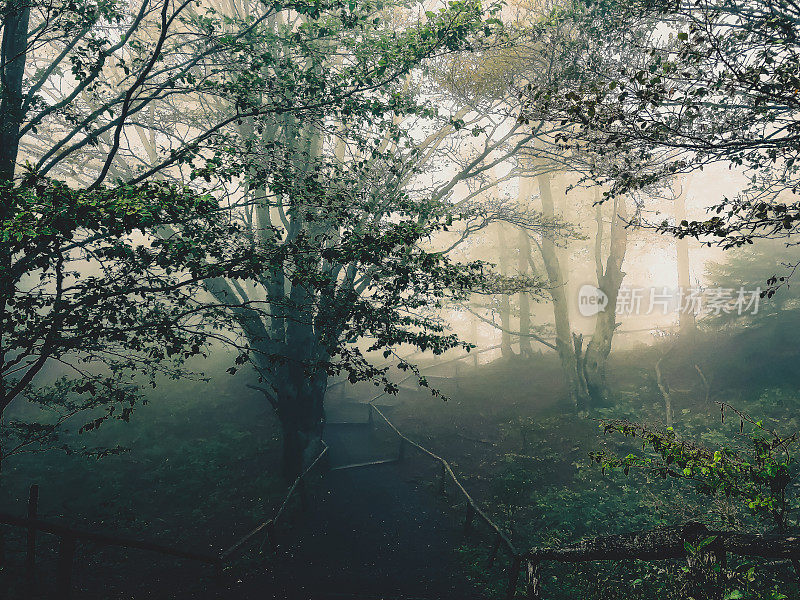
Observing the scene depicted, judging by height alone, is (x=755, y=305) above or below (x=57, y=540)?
above

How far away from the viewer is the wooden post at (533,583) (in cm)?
481

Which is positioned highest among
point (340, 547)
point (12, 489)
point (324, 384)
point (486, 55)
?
point (486, 55)

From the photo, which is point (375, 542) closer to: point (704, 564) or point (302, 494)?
point (302, 494)

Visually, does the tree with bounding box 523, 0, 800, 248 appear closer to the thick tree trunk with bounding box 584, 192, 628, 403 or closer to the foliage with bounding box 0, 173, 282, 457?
the foliage with bounding box 0, 173, 282, 457

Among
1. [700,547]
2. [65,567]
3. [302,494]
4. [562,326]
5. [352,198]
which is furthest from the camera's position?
[562,326]

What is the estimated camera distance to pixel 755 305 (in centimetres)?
1723

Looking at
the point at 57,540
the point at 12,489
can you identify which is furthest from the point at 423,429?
the point at 12,489

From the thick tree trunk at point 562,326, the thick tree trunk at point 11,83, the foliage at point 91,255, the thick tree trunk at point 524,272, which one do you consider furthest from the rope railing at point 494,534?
the thick tree trunk at point 524,272

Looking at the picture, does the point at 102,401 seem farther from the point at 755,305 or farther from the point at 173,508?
the point at 755,305

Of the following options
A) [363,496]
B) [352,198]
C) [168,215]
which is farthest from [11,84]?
[363,496]

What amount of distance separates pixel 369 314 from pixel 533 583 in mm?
4020

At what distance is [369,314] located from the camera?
6523 mm

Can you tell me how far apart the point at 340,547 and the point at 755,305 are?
18553 mm

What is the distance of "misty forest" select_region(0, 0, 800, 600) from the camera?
14.6ft
